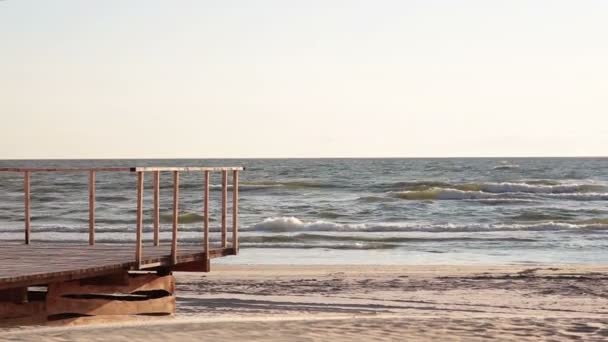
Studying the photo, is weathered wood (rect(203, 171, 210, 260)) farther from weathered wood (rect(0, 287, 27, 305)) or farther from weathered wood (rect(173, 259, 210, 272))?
weathered wood (rect(0, 287, 27, 305))

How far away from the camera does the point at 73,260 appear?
38.8ft

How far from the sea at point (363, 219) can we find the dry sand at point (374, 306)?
335 centimetres

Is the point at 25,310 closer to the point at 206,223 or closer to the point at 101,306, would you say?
the point at 101,306

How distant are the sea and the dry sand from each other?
3.35 m

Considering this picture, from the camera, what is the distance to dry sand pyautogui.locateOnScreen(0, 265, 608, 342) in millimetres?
10977

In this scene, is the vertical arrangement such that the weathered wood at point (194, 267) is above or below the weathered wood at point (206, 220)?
below

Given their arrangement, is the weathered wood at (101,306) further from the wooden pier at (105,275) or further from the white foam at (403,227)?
the white foam at (403,227)

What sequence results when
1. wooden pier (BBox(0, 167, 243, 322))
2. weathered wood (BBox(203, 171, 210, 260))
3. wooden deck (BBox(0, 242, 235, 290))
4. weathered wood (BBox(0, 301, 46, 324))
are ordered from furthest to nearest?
weathered wood (BBox(203, 171, 210, 260)), weathered wood (BBox(0, 301, 46, 324)), wooden pier (BBox(0, 167, 243, 322)), wooden deck (BBox(0, 242, 235, 290))

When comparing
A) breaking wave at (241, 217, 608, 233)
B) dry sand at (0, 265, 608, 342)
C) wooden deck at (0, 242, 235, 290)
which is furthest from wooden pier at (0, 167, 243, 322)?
breaking wave at (241, 217, 608, 233)

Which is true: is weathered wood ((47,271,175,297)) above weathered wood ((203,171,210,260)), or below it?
below

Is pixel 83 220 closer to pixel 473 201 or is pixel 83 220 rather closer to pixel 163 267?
pixel 473 201

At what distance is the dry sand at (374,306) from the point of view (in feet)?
36.0

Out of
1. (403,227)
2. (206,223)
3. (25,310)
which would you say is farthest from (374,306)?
(403,227)

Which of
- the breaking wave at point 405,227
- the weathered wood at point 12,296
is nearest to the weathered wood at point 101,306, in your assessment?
the weathered wood at point 12,296
